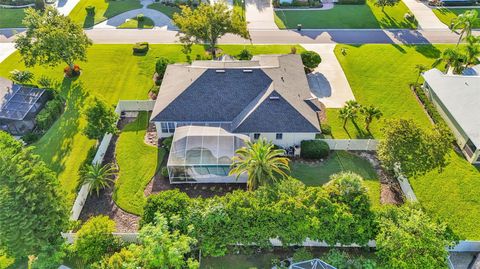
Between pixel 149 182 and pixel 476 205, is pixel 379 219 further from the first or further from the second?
pixel 149 182

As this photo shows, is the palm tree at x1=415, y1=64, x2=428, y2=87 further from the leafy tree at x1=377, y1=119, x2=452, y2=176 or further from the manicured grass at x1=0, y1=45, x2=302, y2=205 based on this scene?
the leafy tree at x1=377, y1=119, x2=452, y2=176

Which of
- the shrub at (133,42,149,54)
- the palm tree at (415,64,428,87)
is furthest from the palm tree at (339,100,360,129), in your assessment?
the shrub at (133,42,149,54)

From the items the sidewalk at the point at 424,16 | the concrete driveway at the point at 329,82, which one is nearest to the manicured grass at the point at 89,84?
the concrete driveway at the point at 329,82

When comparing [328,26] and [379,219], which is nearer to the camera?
[379,219]

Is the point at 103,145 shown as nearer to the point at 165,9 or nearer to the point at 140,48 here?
the point at 140,48

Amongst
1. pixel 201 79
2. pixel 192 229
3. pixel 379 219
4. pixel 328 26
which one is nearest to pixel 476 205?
pixel 379 219

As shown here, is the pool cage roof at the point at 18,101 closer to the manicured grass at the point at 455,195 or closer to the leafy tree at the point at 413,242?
the leafy tree at the point at 413,242
